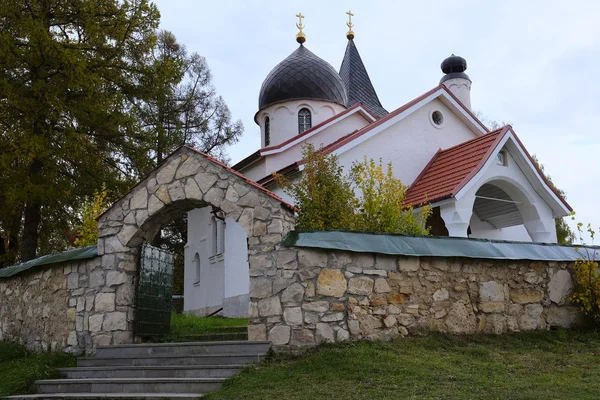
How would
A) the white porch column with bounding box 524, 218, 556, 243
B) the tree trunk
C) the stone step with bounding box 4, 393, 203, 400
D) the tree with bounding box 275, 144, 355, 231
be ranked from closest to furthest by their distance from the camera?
the stone step with bounding box 4, 393, 203, 400
the tree with bounding box 275, 144, 355, 231
the tree trunk
the white porch column with bounding box 524, 218, 556, 243

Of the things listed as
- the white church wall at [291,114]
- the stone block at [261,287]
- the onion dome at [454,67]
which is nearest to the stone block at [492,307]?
the stone block at [261,287]

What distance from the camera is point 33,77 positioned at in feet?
45.4

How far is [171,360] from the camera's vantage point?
328 inches

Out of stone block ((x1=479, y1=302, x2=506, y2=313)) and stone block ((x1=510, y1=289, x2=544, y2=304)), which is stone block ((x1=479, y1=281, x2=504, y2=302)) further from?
stone block ((x1=510, y1=289, x2=544, y2=304))

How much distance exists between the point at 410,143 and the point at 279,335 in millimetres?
9902

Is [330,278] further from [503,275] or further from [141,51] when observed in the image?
[141,51]

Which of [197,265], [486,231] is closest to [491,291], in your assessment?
[486,231]

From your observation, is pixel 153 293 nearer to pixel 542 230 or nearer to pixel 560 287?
pixel 560 287

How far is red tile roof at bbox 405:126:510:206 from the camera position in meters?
14.4

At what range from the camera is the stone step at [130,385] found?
7.27 meters

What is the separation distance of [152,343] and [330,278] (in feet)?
8.92

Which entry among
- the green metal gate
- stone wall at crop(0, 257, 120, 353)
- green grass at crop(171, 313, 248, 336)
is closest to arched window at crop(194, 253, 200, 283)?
green grass at crop(171, 313, 248, 336)

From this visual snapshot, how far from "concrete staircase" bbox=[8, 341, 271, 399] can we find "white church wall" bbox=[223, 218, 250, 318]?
7.06 meters

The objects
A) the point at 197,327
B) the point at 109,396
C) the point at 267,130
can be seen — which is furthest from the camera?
the point at 267,130
